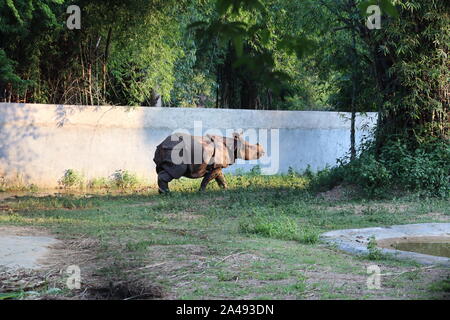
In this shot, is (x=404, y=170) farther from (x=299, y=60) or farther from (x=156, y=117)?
(x=156, y=117)

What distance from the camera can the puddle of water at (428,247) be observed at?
27.4ft

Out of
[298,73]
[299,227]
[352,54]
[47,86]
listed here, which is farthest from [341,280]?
[298,73]

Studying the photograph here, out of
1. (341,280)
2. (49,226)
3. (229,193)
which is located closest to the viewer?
(341,280)

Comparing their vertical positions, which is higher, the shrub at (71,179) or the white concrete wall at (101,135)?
the white concrete wall at (101,135)

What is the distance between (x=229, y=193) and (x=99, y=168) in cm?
400

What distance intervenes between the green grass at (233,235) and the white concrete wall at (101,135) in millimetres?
2029

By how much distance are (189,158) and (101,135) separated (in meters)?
3.42

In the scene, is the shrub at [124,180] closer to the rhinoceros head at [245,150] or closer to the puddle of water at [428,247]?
the rhinoceros head at [245,150]

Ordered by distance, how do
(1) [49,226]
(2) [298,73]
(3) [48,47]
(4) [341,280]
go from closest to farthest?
(4) [341,280]
(1) [49,226]
(3) [48,47]
(2) [298,73]

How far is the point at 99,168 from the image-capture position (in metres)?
16.8

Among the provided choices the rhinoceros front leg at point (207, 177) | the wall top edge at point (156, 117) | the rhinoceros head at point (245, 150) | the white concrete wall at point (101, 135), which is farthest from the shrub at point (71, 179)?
the rhinoceros head at point (245, 150)

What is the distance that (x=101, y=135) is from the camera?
16.9 metres

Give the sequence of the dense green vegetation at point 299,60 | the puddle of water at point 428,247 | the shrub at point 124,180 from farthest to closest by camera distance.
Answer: the shrub at point 124,180 → the dense green vegetation at point 299,60 → the puddle of water at point 428,247

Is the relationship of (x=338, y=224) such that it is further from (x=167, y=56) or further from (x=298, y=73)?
(x=298, y=73)
